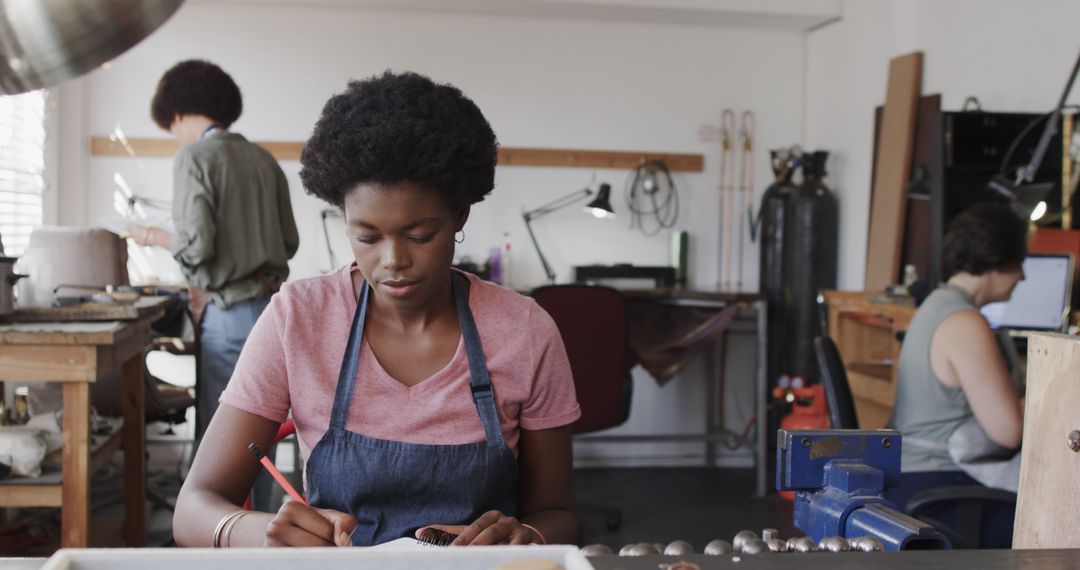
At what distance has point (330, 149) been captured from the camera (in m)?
1.40

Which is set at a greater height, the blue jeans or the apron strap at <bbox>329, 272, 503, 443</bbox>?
the apron strap at <bbox>329, 272, 503, 443</bbox>

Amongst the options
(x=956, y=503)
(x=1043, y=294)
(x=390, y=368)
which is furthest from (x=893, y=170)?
(x=390, y=368)

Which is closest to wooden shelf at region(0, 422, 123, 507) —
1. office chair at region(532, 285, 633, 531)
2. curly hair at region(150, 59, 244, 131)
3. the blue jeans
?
the blue jeans

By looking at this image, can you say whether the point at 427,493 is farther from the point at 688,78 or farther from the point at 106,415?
the point at 688,78

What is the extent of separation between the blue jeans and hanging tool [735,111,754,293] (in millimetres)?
3079

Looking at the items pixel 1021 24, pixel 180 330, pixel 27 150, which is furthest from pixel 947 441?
pixel 27 150

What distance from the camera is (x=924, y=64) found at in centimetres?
457

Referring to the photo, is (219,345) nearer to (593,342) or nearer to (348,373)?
(593,342)

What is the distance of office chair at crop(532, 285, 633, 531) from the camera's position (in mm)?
3832

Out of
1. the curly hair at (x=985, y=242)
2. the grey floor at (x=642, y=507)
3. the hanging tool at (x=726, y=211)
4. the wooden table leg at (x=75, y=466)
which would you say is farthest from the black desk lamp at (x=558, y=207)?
the wooden table leg at (x=75, y=466)

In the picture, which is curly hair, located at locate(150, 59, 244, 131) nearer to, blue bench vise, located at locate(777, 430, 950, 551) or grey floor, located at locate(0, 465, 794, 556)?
grey floor, located at locate(0, 465, 794, 556)

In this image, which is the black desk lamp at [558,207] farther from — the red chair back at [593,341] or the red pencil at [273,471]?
the red pencil at [273,471]

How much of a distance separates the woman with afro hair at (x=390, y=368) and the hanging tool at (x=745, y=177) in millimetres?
4215

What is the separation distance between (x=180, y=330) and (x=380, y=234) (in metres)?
3.18
